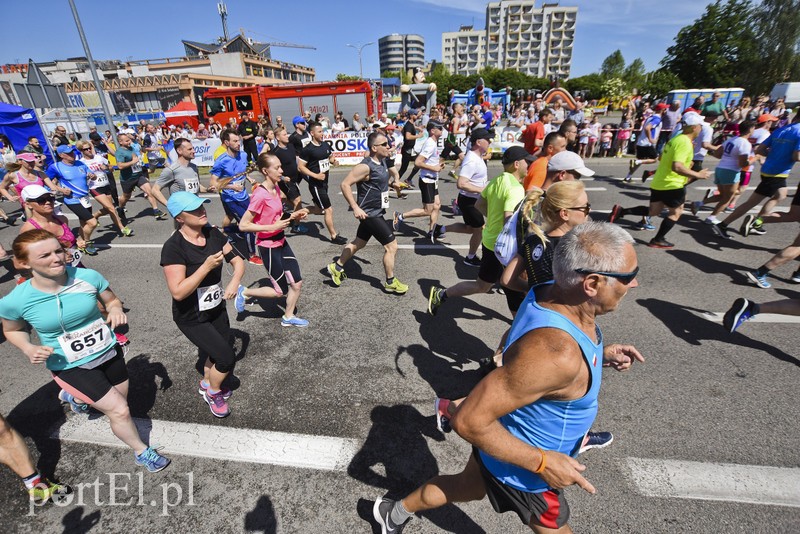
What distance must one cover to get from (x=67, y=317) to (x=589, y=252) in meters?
3.23

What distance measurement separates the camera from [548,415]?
5.00ft

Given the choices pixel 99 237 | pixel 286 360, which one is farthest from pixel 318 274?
pixel 99 237

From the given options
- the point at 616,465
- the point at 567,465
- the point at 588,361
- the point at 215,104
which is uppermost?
the point at 215,104

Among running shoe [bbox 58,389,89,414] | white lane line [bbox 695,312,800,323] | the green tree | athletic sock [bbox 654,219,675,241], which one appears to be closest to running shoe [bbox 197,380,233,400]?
running shoe [bbox 58,389,89,414]

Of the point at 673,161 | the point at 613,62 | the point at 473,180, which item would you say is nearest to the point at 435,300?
the point at 473,180

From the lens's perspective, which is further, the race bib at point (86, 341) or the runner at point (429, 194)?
the runner at point (429, 194)

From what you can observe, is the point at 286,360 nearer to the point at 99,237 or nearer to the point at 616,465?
the point at 616,465

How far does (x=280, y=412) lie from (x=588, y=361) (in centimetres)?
272

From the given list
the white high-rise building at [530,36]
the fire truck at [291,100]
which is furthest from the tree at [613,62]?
the fire truck at [291,100]

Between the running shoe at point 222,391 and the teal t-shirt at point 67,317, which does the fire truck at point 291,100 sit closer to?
the running shoe at point 222,391

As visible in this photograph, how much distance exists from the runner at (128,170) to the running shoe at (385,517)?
8657 millimetres

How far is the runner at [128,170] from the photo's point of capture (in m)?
8.20

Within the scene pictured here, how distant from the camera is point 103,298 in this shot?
9.29 feet

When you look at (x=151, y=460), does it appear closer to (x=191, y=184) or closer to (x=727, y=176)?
(x=191, y=184)
